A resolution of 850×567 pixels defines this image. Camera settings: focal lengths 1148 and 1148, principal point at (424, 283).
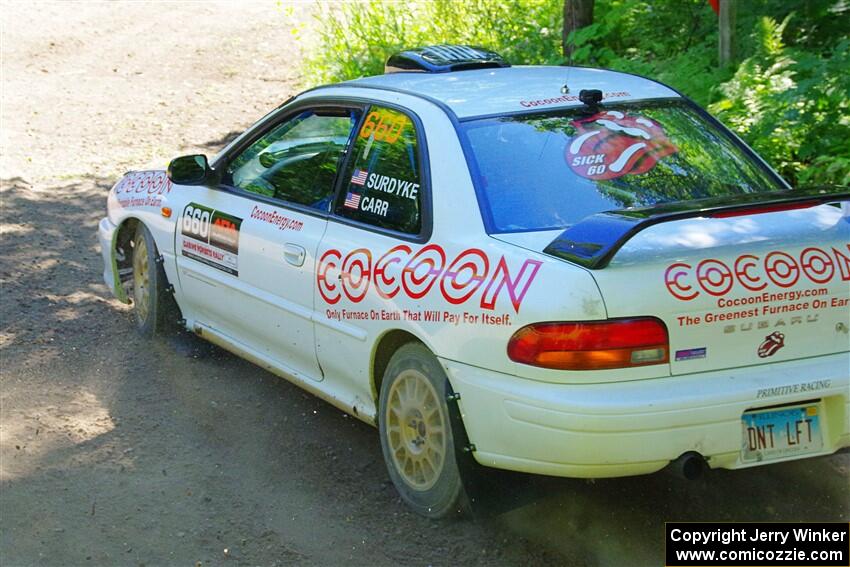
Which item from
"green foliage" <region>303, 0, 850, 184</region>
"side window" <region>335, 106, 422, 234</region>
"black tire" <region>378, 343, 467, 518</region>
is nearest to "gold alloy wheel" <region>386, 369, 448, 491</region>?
"black tire" <region>378, 343, 467, 518</region>

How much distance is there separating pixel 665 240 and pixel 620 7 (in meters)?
7.29

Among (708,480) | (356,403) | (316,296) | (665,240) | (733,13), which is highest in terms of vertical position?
(733,13)

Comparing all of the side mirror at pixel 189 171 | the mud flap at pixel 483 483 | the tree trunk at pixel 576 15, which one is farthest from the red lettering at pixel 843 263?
the tree trunk at pixel 576 15

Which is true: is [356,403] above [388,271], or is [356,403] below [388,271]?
below

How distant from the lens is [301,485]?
5.16m

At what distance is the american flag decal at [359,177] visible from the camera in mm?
5198

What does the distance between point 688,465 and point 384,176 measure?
6.18 ft

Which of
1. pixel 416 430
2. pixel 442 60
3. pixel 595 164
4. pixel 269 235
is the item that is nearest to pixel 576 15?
pixel 442 60

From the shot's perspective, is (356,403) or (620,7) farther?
(620,7)

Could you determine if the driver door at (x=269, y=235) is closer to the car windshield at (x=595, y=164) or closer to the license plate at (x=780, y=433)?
the car windshield at (x=595, y=164)

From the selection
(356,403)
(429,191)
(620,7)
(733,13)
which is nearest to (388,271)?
(429,191)

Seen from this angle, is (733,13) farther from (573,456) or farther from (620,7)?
(573,456)

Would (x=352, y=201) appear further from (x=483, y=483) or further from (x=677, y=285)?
(x=677, y=285)

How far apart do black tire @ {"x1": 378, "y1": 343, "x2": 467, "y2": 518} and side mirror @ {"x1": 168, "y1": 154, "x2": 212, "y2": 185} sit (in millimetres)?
1931
